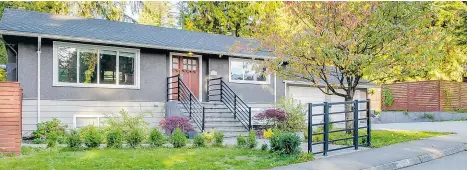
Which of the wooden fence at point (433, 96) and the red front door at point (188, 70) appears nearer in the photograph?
the red front door at point (188, 70)

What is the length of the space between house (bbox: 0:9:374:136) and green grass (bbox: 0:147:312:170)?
14.3 ft

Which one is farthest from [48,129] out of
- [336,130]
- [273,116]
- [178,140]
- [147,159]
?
[336,130]

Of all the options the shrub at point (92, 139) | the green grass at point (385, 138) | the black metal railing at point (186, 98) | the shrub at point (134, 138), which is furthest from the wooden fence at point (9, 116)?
the green grass at point (385, 138)

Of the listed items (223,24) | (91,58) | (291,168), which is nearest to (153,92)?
(91,58)

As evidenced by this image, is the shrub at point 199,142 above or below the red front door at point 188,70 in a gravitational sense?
below

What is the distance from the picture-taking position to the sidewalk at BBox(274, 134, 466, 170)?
786 centimetres

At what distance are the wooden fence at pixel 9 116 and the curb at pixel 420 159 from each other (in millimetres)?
7631

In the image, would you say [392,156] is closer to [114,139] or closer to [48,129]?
[114,139]

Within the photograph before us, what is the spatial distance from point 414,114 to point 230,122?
13937 mm

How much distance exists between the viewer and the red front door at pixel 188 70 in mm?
16734

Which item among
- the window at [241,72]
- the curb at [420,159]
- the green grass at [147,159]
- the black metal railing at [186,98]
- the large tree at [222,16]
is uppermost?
the large tree at [222,16]

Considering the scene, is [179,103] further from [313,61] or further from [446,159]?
[446,159]

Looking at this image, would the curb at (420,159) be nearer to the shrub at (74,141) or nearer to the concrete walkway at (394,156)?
the concrete walkway at (394,156)

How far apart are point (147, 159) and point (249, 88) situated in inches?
417
